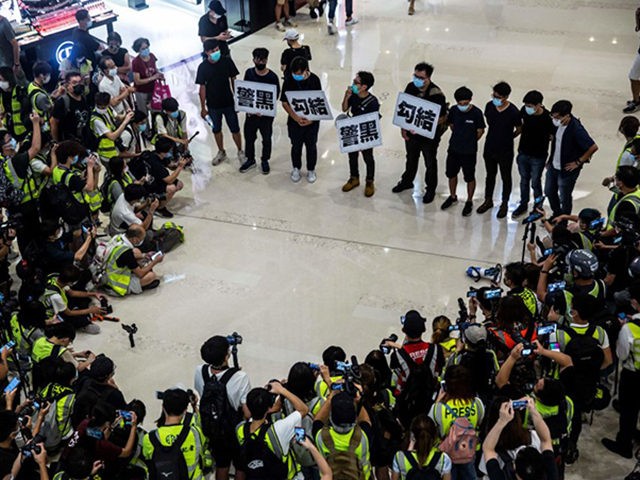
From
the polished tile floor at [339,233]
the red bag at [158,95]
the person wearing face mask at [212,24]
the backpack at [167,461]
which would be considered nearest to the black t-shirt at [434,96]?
the polished tile floor at [339,233]

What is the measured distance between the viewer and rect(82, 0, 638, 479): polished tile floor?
7258 millimetres

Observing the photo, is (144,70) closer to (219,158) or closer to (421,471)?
(219,158)

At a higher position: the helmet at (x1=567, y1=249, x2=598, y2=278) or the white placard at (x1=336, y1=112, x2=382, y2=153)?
the helmet at (x1=567, y1=249, x2=598, y2=278)

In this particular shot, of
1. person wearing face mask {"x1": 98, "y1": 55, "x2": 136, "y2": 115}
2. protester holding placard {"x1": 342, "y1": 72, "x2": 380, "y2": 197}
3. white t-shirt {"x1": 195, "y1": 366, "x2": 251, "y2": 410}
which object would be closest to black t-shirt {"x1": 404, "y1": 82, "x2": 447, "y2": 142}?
protester holding placard {"x1": 342, "y1": 72, "x2": 380, "y2": 197}

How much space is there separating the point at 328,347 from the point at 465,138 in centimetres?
293

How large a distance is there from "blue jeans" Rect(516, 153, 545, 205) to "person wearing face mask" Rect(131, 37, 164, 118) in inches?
178

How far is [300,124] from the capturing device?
9258 millimetres

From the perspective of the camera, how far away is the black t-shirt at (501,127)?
8.25 m

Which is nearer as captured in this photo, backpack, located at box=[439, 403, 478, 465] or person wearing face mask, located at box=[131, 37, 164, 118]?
backpack, located at box=[439, 403, 478, 465]

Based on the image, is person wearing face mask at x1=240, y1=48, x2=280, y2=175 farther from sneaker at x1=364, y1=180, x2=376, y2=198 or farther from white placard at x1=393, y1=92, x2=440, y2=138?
white placard at x1=393, y1=92, x2=440, y2=138

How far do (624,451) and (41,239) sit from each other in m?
5.06

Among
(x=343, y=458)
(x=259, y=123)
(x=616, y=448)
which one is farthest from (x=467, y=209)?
(x=343, y=458)

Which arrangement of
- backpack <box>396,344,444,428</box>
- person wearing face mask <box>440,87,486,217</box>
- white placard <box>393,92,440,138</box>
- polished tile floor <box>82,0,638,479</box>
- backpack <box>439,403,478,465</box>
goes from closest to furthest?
backpack <box>439,403,478,465</box> < backpack <box>396,344,444,428</box> < polished tile floor <box>82,0,638,479</box> < person wearing face mask <box>440,87,486,217</box> < white placard <box>393,92,440,138</box>

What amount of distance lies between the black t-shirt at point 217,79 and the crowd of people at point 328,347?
0.46 meters
